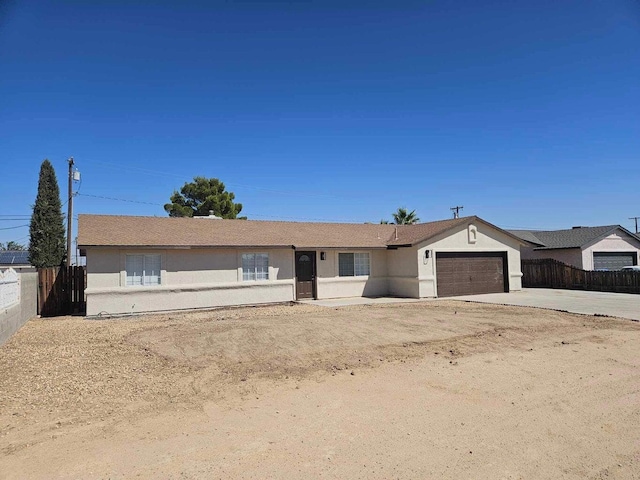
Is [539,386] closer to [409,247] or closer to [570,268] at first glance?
[409,247]

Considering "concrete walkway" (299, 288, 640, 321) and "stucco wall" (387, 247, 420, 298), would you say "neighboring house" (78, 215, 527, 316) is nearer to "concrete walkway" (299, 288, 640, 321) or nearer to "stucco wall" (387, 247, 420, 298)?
"stucco wall" (387, 247, 420, 298)

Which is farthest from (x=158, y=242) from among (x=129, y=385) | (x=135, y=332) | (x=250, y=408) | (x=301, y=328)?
(x=250, y=408)

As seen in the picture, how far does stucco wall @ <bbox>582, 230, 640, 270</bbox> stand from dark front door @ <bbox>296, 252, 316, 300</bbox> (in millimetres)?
19284

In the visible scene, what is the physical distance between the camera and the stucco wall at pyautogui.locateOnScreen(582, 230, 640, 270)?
2843 cm

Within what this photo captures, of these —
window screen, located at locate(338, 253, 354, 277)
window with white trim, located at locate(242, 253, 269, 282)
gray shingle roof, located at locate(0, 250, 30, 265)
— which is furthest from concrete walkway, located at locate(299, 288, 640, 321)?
gray shingle roof, located at locate(0, 250, 30, 265)

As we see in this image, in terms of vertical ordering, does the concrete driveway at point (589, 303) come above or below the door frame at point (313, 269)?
below

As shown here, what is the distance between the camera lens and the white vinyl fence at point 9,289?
10273 millimetres

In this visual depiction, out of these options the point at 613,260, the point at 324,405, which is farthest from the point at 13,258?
the point at 613,260

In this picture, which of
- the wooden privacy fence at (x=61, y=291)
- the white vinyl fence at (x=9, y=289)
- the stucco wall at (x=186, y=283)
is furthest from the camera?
the wooden privacy fence at (x=61, y=291)

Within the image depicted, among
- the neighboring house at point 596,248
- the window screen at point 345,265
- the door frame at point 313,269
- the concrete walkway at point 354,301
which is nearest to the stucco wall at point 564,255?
the neighboring house at point 596,248

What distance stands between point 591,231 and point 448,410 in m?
30.2

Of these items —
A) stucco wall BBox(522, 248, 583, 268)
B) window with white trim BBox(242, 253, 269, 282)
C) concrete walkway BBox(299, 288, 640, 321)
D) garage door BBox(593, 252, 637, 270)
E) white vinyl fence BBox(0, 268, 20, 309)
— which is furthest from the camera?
garage door BBox(593, 252, 637, 270)

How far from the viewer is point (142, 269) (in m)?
16.9

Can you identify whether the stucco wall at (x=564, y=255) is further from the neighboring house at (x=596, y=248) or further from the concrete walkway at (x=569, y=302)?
the concrete walkway at (x=569, y=302)
